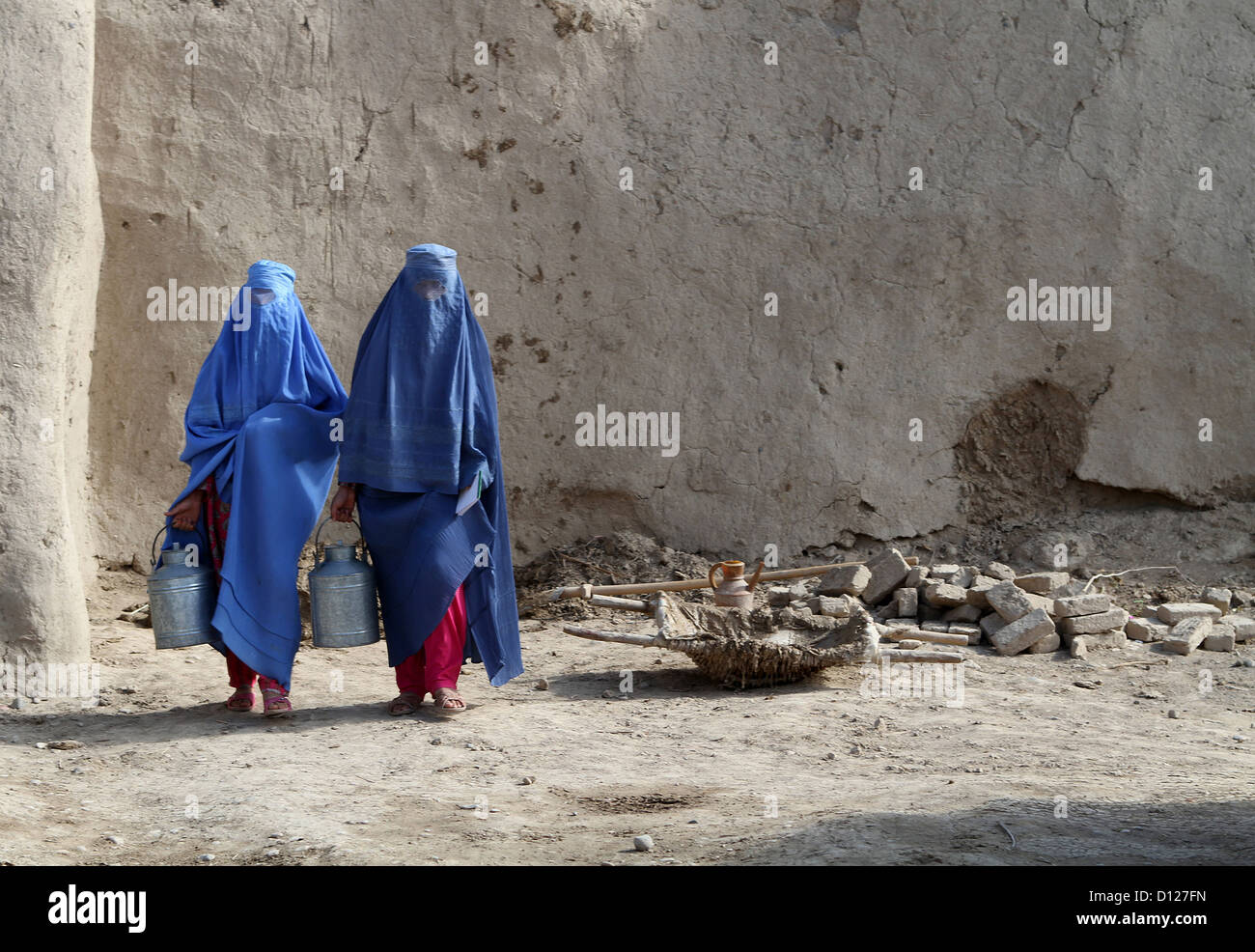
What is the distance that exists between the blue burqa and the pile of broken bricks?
63.8 inches

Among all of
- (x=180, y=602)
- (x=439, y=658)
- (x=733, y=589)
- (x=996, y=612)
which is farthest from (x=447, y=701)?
(x=996, y=612)

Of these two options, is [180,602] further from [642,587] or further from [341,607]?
[642,587]

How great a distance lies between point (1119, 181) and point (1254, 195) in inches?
37.0

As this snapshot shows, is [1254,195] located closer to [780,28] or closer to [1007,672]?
[780,28]

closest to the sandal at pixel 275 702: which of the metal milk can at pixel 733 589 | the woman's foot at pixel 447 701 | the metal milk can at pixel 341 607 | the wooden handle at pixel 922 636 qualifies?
the metal milk can at pixel 341 607

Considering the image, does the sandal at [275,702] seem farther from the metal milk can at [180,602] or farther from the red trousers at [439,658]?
the red trousers at [439,658]

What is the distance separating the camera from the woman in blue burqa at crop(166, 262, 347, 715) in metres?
5.00

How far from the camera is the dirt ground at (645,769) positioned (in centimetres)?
354

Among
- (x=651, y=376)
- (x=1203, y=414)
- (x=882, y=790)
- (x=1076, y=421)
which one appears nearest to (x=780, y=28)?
(x=651, y=376)

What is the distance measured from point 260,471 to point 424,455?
620 mm

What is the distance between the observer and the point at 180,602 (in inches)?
193

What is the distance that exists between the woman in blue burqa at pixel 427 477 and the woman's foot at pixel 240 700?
551mm

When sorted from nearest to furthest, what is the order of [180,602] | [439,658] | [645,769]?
[645,769], [180,602], [439,658]
